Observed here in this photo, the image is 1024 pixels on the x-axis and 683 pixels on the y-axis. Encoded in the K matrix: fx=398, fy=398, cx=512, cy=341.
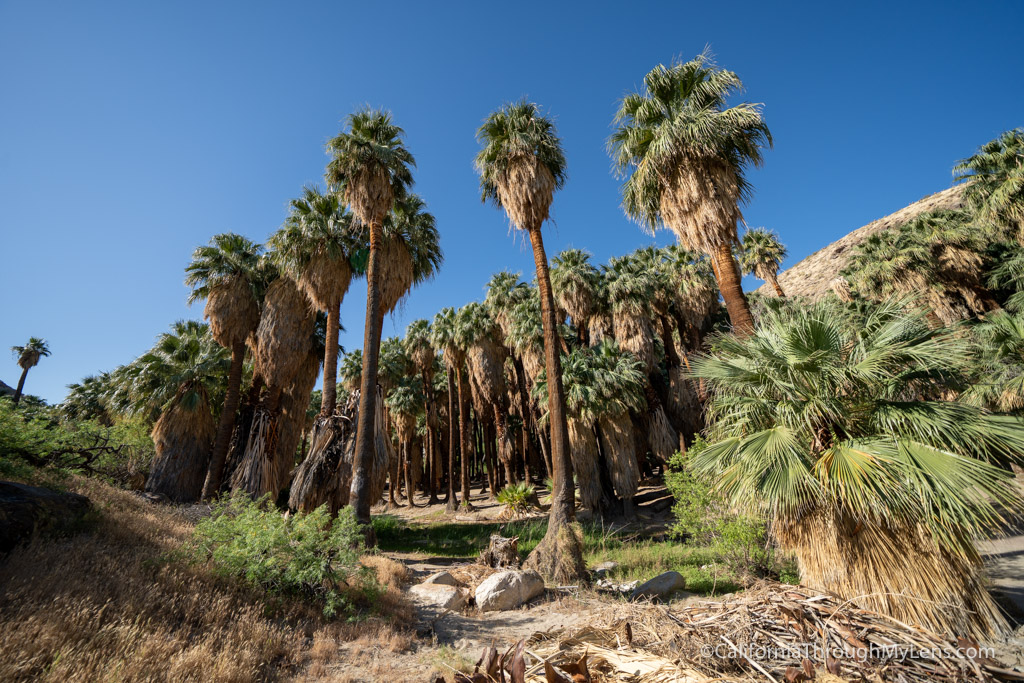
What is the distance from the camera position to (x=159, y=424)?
1862 cm

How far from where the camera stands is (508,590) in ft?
27.8

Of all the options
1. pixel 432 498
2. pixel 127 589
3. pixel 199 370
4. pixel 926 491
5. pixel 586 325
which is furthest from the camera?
pixel 432 498

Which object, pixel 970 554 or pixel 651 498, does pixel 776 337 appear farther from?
pixel 651 498

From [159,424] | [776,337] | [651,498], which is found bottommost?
[651,498]

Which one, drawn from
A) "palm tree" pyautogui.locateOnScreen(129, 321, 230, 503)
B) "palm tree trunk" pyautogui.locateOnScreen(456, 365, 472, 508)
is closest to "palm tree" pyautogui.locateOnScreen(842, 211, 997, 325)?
"palm tree trunk" pyautogui.locateOnScreen(456, 365, 472, 508)

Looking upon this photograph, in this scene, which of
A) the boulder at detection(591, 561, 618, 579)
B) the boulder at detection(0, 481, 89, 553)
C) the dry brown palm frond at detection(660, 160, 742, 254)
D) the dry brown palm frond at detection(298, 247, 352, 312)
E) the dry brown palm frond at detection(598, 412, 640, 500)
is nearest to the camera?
the boulder at detection(0, 481, 89, 553)

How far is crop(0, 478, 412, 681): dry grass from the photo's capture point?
3484 mm

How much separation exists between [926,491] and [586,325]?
75.0 ft

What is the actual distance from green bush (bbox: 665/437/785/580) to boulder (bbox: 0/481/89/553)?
10.2m

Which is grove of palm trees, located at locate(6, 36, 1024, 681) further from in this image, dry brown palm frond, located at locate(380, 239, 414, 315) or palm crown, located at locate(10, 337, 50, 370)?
palm crown, located at locate(10, 337, 50, 370)


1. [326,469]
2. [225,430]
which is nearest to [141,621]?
[326,469]

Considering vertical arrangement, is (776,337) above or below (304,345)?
below

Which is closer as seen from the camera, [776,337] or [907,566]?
[907,566]

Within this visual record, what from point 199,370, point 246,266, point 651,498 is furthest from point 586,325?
point 199,370
